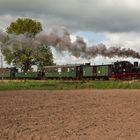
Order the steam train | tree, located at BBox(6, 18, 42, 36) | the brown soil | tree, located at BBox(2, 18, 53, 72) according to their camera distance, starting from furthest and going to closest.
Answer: tree, located at BBox(6, 18, 42, 36), tree, located at BBox(2, 18, 53, 72), the steam train, the brown soil

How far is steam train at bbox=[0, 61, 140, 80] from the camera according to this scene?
6700 centimetres

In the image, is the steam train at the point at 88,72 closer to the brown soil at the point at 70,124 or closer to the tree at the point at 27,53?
the tree at the point at 27,53

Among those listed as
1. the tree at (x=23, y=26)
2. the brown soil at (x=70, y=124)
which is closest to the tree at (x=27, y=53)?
the tree at (x=23, y=26)

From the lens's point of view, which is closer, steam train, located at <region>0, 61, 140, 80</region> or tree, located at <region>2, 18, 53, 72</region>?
steam train, located at <region>0, 61, 140, 80</region>

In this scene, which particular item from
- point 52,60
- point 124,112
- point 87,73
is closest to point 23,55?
point 52,60

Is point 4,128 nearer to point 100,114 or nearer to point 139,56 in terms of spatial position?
point 100,114

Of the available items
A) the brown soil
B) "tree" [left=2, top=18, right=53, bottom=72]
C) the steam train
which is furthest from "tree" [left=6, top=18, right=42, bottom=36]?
the brown soil

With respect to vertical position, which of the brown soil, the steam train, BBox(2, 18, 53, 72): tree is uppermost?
BBox(2, 18, 53, 72): tree

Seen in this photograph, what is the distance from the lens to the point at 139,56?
243ft

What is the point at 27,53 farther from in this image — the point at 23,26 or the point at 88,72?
the point at 88,72

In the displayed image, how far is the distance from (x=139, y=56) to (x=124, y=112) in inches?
2046

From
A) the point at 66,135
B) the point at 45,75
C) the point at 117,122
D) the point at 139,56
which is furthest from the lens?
the point at 45,75

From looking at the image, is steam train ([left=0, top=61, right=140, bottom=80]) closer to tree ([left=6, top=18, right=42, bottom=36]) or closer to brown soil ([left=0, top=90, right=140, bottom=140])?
tree ([left=6, top=18, right=42, bottom=36])

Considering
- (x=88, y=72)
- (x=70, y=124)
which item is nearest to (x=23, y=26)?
(x=88, y=72)
